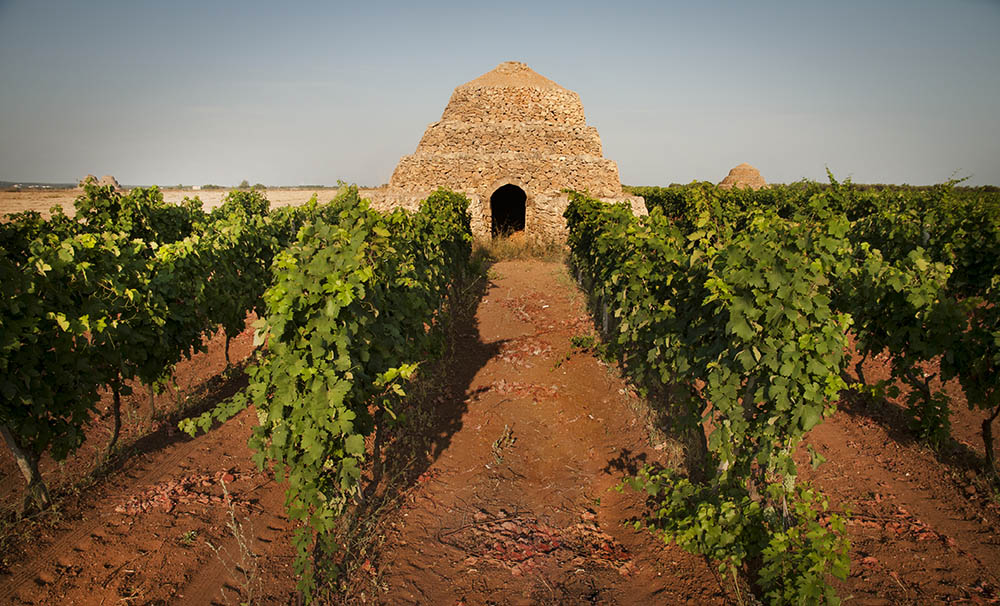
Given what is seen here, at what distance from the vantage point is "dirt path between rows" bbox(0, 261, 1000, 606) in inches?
145

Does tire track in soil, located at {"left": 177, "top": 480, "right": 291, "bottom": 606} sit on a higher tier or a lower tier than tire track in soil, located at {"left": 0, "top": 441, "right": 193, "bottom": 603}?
lower

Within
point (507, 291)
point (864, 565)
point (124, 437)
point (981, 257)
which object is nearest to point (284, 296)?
point (124, 437)

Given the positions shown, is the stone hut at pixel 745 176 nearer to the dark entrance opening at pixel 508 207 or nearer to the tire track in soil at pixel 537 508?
the dark entrance opening at pixel 508 207

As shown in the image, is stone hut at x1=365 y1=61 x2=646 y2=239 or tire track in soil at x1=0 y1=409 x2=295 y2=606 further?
stone hut at x1=365 y1=61 x2=646 y2=239

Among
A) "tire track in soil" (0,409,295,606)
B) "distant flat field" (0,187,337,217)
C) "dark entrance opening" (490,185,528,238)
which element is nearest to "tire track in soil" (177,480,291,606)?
"tire track in soil" (0,409,295,606)

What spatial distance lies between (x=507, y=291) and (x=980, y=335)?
9307 millimetres

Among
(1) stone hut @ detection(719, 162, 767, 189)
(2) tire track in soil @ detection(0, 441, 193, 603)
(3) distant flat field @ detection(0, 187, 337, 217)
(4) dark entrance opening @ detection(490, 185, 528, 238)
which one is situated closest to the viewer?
(2) tire track in soil @ detection(0, 441, 193, 603)

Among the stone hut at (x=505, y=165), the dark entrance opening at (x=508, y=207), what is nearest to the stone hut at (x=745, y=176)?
the dark entrance opening at (x=508, y=207)

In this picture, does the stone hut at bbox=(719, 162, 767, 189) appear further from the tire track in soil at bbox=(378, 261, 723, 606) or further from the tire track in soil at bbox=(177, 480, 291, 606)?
the tire track in soil at bbox=(177, 480, 291, 606)

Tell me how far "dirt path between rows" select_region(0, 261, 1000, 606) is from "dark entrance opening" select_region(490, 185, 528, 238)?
18076 millimetres

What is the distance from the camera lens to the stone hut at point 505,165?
61.4 feet

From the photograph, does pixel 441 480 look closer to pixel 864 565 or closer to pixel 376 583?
pixel 376 583

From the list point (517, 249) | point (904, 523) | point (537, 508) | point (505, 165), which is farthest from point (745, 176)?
point (537, 508)

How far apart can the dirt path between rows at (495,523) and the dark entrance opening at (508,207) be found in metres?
18.1
